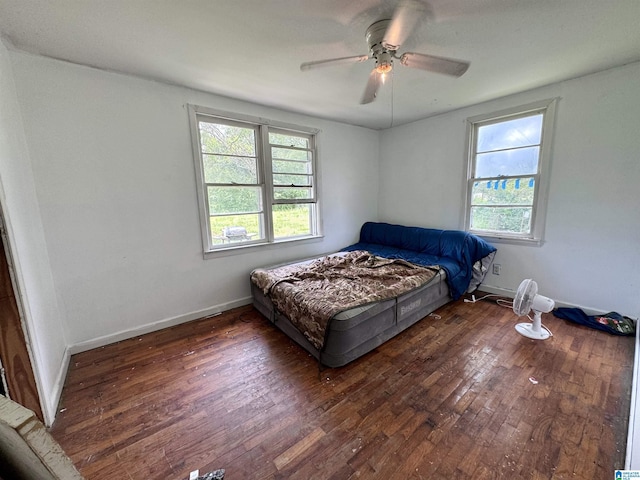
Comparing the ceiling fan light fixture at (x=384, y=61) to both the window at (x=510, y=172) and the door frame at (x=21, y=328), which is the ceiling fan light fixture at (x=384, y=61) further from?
the door frame at (x=21, y=328)

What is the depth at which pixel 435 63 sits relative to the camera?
1.64m

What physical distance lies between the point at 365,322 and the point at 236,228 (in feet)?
6.27

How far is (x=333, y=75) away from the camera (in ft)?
7.59

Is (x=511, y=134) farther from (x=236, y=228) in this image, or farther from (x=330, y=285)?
(x=236, y=228)

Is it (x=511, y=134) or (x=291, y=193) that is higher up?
(x=511, y=134)

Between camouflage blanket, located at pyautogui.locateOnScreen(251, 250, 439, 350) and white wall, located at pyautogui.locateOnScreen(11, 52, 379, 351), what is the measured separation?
2.65 ft

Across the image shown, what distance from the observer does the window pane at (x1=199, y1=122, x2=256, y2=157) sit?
9.09 feet

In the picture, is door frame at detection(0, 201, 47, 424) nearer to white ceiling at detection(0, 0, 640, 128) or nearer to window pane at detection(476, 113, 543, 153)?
white ceiling at detection(0, 0, 640, 128)

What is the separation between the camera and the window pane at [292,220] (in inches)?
134

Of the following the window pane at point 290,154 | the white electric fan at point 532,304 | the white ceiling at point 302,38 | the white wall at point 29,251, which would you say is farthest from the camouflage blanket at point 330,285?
the white ceiling at point 302,38

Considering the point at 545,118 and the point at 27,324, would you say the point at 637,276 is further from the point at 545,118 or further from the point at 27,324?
the point at 27,324

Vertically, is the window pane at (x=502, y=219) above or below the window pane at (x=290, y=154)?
below

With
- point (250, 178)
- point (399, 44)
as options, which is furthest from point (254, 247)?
point (399, 44)

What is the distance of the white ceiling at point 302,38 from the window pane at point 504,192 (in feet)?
Answer: 3.35
